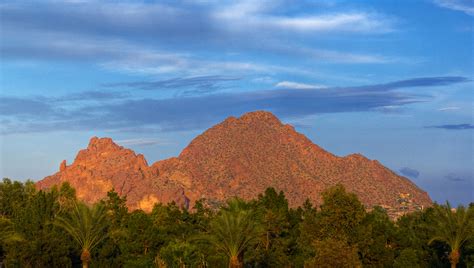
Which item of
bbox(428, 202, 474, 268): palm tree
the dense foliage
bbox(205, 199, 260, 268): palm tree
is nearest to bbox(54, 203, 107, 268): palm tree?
the dense foliage

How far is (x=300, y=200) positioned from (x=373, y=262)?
136967 mm

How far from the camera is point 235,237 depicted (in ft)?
191

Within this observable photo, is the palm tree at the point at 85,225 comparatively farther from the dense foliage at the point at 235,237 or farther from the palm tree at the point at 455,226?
the palm tree at the point at 455,226

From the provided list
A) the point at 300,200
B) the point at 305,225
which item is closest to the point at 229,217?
the point at 305,225

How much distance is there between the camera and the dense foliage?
56.8 meters

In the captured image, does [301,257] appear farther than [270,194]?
No

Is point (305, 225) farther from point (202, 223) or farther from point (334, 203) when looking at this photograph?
point (202, 223)

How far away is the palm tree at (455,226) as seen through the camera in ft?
204

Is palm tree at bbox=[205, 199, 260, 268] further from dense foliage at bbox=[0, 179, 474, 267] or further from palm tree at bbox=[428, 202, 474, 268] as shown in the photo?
palm tree at bbox=[428, 202, 474, 268]

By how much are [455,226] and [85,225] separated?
32963 millimetres

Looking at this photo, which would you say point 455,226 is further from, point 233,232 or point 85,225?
point 85,225

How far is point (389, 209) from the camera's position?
646 ft

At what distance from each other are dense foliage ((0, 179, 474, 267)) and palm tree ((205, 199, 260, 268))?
0.28ft

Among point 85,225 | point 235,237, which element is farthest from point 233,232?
point 85,225
